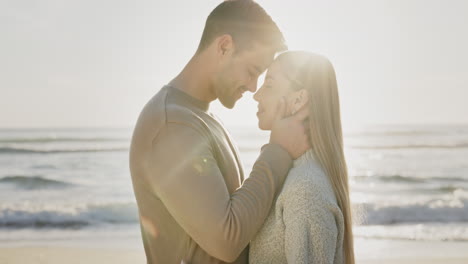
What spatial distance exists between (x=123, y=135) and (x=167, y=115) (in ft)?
95.6

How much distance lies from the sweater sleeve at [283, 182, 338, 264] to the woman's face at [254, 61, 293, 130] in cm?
51

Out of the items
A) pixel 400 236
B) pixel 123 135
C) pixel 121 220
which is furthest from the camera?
pixel 123 135

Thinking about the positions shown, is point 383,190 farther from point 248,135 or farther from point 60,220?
point 248,135

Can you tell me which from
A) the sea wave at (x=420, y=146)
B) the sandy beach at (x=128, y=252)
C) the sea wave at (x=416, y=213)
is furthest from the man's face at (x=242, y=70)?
the sea wave at (x=420, y=146)

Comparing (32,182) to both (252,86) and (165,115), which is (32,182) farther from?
(165,115)

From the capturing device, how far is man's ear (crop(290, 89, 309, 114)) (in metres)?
2.96

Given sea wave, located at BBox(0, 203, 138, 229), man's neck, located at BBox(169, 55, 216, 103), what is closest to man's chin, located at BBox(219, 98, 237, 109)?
man's neck, located at BBox(169, 55, 216, 103)

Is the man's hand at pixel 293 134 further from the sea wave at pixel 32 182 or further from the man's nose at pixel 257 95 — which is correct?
the sea wave at pixel 32 182

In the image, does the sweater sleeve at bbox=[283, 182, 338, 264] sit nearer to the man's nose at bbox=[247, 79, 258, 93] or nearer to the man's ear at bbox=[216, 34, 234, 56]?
the man's nose at bbox=[247, 79, 258, 93]

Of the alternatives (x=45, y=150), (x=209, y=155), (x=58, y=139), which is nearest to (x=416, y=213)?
(x=209, y=155)

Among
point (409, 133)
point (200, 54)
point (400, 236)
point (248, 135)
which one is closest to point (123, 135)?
point (248, 135)

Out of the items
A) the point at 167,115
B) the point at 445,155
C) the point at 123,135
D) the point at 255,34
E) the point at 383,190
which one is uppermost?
the point at 255,34

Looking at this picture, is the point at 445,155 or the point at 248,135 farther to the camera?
the point at 248,135

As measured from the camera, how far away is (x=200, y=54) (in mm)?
3270
